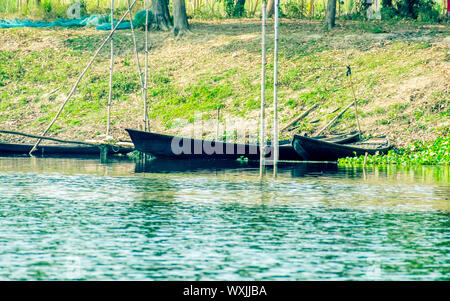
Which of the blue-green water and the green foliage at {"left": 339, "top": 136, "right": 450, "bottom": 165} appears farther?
the green foliage at {"left": 339, "top": 136, "right": 450, "bottom": 165}

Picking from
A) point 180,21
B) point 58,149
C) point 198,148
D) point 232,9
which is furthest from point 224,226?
point 232,9

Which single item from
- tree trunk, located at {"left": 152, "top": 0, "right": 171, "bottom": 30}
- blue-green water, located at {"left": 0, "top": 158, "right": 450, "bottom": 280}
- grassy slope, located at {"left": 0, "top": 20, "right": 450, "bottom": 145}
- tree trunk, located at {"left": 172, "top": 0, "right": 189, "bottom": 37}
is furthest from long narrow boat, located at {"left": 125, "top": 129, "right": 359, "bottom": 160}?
tree trunk, located at {"left": 152, "top": 0, "right": 171, "bottom": 30}

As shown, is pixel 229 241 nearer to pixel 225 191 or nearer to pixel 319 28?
pixel 225 191

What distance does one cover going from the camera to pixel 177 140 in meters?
27.4

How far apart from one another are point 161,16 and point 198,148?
597 inches

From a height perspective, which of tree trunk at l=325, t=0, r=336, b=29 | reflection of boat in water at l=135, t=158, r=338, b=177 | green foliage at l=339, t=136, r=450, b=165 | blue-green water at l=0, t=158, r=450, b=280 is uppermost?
tree trunk at l=325, t=0, r=336, b=29

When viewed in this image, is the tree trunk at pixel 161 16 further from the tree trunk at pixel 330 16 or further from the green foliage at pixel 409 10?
the green foliage at pixel 409 10

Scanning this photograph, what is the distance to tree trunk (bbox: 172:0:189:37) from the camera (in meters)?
39.6

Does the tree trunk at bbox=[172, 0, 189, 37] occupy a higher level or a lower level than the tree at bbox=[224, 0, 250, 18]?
lower

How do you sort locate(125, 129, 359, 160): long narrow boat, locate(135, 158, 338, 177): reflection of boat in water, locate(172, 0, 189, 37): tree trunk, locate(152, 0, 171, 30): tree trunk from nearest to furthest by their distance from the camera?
locate(135, 158, 338, 177): reflection of boat in water, locate(125, 129, 359, 160): long narrow boat, locate(172, 0, 189, 37): tree trunk, locate(152, 0, 171, 30): tree trunk

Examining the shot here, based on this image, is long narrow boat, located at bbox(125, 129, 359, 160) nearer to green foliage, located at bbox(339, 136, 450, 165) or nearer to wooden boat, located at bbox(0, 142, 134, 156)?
green foliage, located at bbox(339, 136, 450, 165)

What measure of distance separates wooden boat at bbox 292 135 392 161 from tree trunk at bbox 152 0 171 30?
16.6 meters

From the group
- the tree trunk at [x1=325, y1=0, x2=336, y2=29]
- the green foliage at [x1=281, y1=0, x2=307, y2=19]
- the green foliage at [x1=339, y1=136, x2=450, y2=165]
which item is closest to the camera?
the green foliage at [x1=339, y1=136, x2=450, y2=165]
